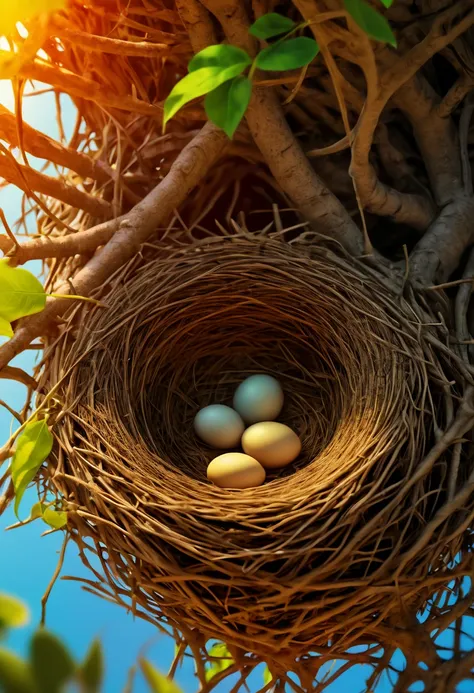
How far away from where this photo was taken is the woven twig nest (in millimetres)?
704

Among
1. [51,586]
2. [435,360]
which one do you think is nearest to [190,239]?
[435,360]

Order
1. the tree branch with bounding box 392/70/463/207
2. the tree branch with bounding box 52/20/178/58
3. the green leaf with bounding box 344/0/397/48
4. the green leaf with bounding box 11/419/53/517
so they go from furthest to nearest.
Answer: the tree branch with bounding box 392/70/463/207
the tree branch with bounding box 52/20/178/58
the green leaf with bounding box 11/419/53/517
the green leaf with bounding box 344/0/397/48

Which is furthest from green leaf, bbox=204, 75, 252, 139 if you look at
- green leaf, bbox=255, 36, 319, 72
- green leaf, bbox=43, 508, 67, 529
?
green leaf, bbox=43, 508, 67, 529

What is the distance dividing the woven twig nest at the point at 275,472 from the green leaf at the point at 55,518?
0.02m

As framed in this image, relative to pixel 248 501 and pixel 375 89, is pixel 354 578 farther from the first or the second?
pixel 375 89

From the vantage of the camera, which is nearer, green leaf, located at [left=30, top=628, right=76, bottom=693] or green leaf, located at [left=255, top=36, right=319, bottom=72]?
green leaf, located at [left=30, top=628, right=76, bottom=693]

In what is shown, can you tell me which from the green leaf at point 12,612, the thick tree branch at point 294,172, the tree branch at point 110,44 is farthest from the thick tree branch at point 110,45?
the green leaf at point 12,612

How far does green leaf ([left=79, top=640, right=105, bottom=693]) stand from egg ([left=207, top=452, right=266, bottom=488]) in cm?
73

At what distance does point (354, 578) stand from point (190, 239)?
1.76ft

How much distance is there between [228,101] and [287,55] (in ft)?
0.16

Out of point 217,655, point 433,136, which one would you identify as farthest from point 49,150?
point 217,655

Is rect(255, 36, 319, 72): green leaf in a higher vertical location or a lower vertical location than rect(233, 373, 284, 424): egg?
higher

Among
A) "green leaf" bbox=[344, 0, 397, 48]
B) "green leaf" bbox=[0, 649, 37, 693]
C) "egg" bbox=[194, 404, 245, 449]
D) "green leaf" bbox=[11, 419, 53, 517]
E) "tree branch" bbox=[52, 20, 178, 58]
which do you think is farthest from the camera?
"egg" bbox=[194, 404, 245, 449]

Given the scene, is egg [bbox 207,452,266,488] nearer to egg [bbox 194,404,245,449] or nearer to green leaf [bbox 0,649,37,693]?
egg [bbox 194,404,245,449]
